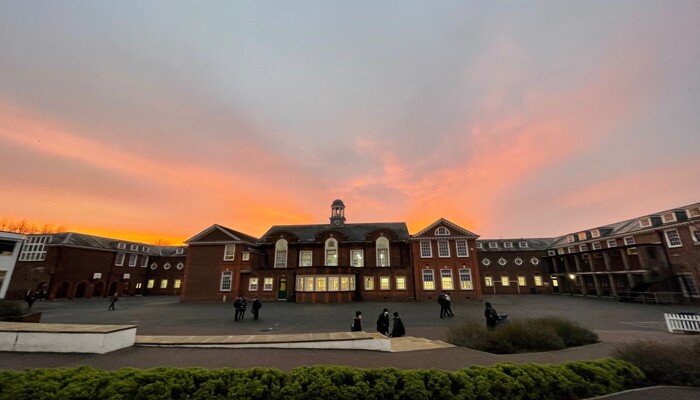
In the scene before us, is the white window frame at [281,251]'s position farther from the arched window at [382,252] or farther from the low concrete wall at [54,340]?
the low concrete wall at [54,340]

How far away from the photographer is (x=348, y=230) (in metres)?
41.8

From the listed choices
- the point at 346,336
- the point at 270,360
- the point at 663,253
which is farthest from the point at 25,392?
the point at 663,253

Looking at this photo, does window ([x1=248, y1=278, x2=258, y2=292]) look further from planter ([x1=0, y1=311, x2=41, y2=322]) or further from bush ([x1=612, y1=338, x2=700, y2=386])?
bush ([x1=612, y1=338, x2=700, y2=386])

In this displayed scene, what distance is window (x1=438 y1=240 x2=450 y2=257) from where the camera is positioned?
33.7 metres

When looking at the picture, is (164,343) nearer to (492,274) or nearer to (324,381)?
(324,381)

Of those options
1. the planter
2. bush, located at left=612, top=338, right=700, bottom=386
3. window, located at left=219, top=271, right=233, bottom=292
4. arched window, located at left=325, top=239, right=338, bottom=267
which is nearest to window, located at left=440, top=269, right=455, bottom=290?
arched window, located at left=325, top=239, right=338, bottom=267

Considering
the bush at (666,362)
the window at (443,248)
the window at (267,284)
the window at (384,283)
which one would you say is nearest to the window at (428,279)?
the window at (443,248)

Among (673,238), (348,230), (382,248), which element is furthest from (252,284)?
(673,238)

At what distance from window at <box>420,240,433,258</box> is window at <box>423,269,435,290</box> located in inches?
72.9

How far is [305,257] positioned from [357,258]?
7.53 meters

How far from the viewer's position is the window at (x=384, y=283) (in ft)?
110

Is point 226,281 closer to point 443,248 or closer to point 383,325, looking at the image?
point 383,325

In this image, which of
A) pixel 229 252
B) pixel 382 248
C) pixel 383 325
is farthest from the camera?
pixel 382 248

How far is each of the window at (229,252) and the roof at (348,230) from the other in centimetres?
610
